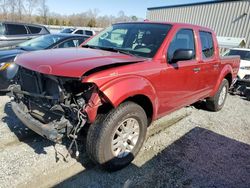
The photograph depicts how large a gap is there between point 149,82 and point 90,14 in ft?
215

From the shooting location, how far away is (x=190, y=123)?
16.8ft

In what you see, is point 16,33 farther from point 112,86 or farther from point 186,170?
point 186,170

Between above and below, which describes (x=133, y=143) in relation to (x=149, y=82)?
below

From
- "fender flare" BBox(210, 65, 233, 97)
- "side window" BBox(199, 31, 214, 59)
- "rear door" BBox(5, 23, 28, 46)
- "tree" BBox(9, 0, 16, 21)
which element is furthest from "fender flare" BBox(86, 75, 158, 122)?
"tree" BBox(9, 0, 16, 21)

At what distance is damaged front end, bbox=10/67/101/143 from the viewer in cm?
273

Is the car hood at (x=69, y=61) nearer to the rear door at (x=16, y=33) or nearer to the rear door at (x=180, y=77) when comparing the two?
the rear door at (x=180, y=77)

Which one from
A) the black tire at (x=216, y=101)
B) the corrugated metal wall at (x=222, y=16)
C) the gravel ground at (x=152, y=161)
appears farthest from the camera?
the corrugated metal wall at (x=222, y=16)

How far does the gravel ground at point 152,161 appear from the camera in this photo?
9.95ft

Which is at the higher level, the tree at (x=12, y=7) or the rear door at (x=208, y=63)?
the tree at (x=12, y=7)

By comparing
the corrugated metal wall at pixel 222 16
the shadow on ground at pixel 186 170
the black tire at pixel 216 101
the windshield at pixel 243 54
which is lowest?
the shadow on ground at pixel 186 170

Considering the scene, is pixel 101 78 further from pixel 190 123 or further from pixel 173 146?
pixel 190 123

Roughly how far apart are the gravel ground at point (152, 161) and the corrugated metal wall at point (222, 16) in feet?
46.5

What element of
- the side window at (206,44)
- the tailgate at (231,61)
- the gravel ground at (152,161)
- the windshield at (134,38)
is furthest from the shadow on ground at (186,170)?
the tailgate at (231,61)

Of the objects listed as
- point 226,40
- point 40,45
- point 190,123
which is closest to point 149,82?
point 190,123
